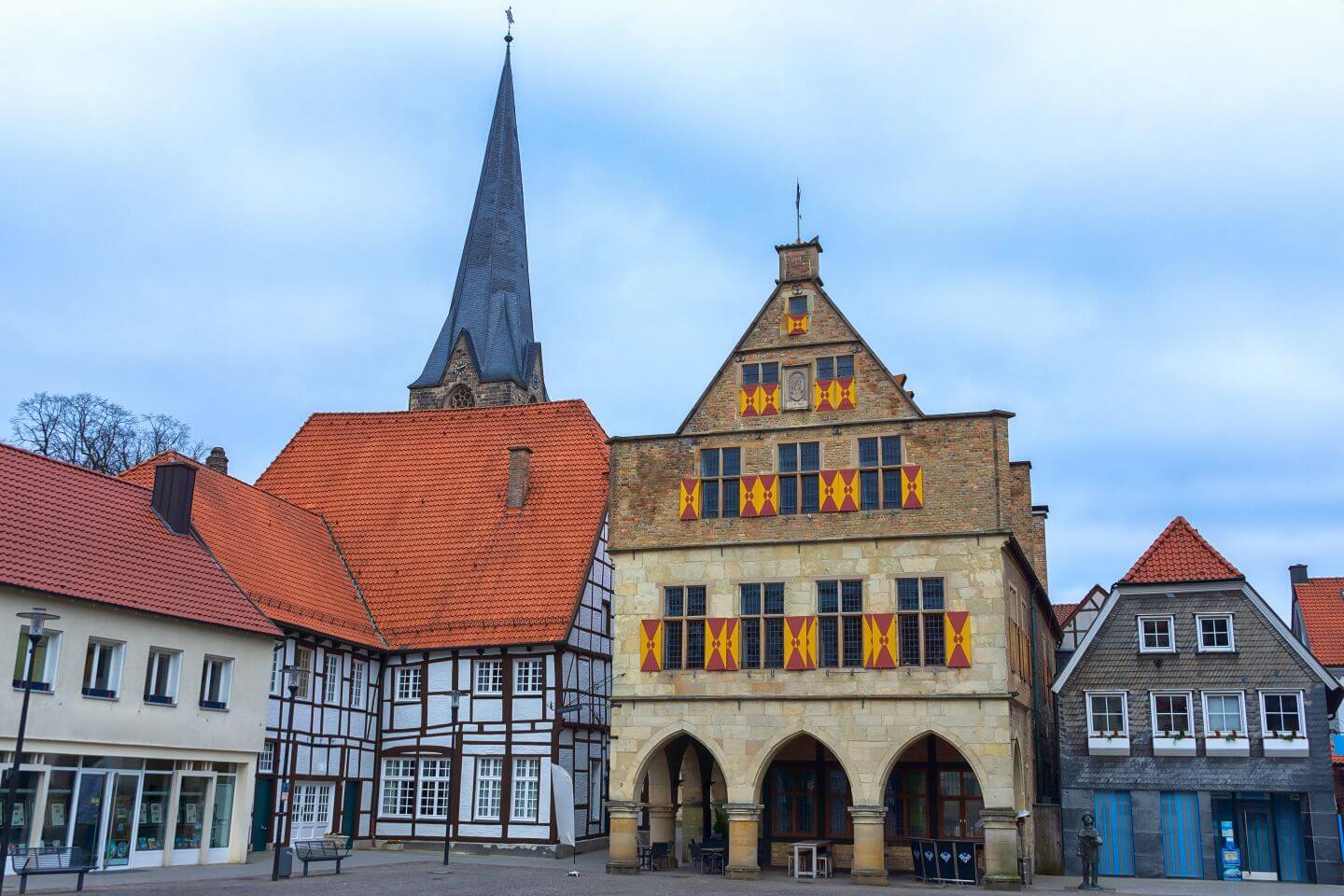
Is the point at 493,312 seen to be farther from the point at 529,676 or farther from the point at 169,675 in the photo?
the point at 169,675

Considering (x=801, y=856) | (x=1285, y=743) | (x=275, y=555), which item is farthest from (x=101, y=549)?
Answer: (x=1285, y=743)

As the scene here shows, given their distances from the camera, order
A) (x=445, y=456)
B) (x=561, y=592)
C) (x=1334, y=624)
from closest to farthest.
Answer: (x=561, y=592) < (x=445, y=456) < (x=1334, y=624)

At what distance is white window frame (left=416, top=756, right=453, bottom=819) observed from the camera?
104 feet

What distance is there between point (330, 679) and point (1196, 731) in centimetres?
1952

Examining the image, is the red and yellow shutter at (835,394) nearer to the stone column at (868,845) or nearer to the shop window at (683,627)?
the shop window at (683,627)

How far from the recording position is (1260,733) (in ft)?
90.4

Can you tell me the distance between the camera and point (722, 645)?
88.4ft

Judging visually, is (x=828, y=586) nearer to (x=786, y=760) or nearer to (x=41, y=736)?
(x=786, y=760)

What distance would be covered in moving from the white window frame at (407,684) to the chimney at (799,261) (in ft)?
44.4

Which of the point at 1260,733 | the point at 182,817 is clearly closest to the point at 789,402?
the point at 1260,733

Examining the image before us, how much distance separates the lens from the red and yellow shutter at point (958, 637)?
82.9ft

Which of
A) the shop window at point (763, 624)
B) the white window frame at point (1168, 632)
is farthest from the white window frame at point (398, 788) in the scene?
the white window frame at point (1168, 632)

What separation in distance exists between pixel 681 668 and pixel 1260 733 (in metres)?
12.2

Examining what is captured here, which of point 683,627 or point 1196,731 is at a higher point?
point 683,627
